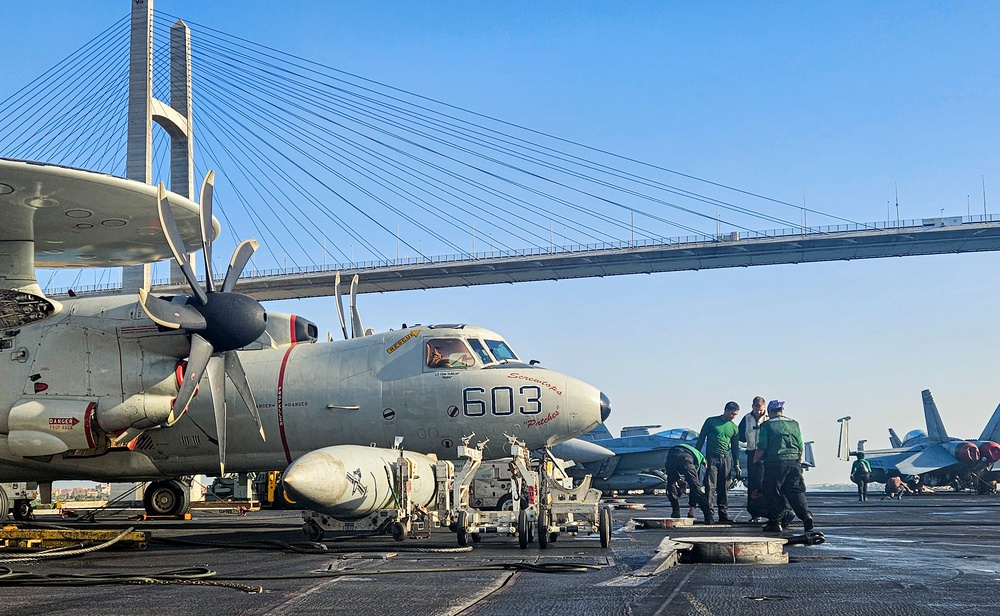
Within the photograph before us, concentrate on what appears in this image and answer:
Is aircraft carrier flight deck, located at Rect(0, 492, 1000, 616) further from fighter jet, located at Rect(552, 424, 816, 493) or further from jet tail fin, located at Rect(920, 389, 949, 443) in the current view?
jet tail fin, located at Rect(920, 389, 949, 443)

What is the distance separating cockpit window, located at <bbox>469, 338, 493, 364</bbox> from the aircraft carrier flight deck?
464 cm

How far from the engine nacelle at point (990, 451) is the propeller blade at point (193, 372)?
41897mm

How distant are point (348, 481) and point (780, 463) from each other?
7.84m

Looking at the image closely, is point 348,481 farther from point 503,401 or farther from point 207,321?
point 503,401

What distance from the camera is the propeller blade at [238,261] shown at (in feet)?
62.7

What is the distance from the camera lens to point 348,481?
1423 centimetres

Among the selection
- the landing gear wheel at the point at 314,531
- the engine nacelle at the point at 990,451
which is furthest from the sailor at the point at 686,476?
the engine nacelle at the point at 990,451

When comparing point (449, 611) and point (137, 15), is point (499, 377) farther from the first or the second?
point (137, 15)

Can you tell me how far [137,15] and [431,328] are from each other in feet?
169

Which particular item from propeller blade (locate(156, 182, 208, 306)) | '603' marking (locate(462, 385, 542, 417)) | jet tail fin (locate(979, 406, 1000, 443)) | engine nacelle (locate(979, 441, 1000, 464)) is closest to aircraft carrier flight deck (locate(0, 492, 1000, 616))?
'603' marking (locate(462, 385, 542, 417))

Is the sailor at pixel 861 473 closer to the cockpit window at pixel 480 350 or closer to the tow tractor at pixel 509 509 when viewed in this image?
the cockpit window at pixel 480 350

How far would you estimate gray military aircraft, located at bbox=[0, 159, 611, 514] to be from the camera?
17297mm

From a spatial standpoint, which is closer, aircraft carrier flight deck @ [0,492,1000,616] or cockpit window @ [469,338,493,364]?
aircraft carrier flight deck @ [0,492,1000,616]

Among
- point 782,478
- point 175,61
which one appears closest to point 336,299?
point 782,478
